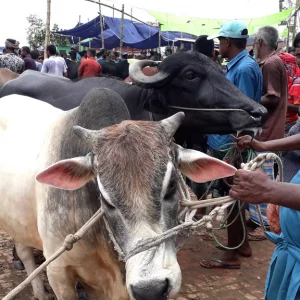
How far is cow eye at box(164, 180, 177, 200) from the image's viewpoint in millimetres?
2154

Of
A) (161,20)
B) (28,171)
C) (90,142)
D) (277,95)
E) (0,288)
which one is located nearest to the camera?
(90,142)

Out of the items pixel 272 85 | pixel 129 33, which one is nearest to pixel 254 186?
pixel 272 85

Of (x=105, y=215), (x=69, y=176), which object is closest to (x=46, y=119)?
(x=69, y=176)

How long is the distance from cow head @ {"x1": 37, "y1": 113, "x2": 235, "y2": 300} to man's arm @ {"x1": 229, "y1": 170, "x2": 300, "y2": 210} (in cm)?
36

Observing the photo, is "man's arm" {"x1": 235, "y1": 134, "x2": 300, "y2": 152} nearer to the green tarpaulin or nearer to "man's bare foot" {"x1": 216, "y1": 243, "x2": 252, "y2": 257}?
"man's bare foot" {"x1": 216, "y1": 243, "x2": 252, "y2": 257}

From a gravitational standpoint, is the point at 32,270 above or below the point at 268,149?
below

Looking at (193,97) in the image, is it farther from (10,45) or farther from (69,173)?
(10,45)

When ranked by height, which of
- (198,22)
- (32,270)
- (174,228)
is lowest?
(32,270)

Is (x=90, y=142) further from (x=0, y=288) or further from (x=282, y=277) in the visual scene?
(x=0, y=288)

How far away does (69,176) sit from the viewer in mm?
2387

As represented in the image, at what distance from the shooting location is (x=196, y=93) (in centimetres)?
420

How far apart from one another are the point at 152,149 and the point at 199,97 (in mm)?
2106

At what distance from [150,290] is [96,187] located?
2.64ft

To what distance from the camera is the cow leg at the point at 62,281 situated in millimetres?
2820
